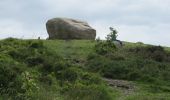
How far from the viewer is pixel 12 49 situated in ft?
104

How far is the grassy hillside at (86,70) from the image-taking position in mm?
21047

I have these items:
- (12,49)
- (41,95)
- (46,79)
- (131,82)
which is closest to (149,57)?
(131,82)

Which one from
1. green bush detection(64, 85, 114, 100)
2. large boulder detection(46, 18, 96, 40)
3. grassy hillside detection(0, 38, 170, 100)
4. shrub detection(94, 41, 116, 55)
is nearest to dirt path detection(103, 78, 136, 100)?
grassy hillside detection(0, 38, 170, 100)

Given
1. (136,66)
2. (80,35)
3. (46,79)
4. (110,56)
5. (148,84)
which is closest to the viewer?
(46,79)

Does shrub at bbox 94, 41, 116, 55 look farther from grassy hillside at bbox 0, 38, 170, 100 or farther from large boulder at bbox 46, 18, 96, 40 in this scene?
large boulder at bbox 46, 18, 96, 40

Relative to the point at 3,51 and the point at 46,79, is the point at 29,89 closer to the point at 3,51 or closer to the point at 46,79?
the point at 46,79

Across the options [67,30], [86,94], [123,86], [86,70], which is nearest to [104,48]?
[86,70]

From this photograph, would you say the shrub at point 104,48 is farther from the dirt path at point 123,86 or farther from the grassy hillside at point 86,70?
the dirt path at point 123,86

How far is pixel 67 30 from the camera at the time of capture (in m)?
46.5

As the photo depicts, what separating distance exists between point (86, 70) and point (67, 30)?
14.3 metres

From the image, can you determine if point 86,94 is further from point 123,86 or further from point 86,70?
Result: point 86,70

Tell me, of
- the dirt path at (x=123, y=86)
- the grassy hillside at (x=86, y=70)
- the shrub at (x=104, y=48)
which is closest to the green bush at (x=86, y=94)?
the grassy hillside at (x=86, y=70)

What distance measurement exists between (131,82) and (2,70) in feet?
35.9

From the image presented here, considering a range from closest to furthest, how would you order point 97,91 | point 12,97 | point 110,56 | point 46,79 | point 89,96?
point 12,97
point 89,96
point 97,91
point 46,79
point 110,56
